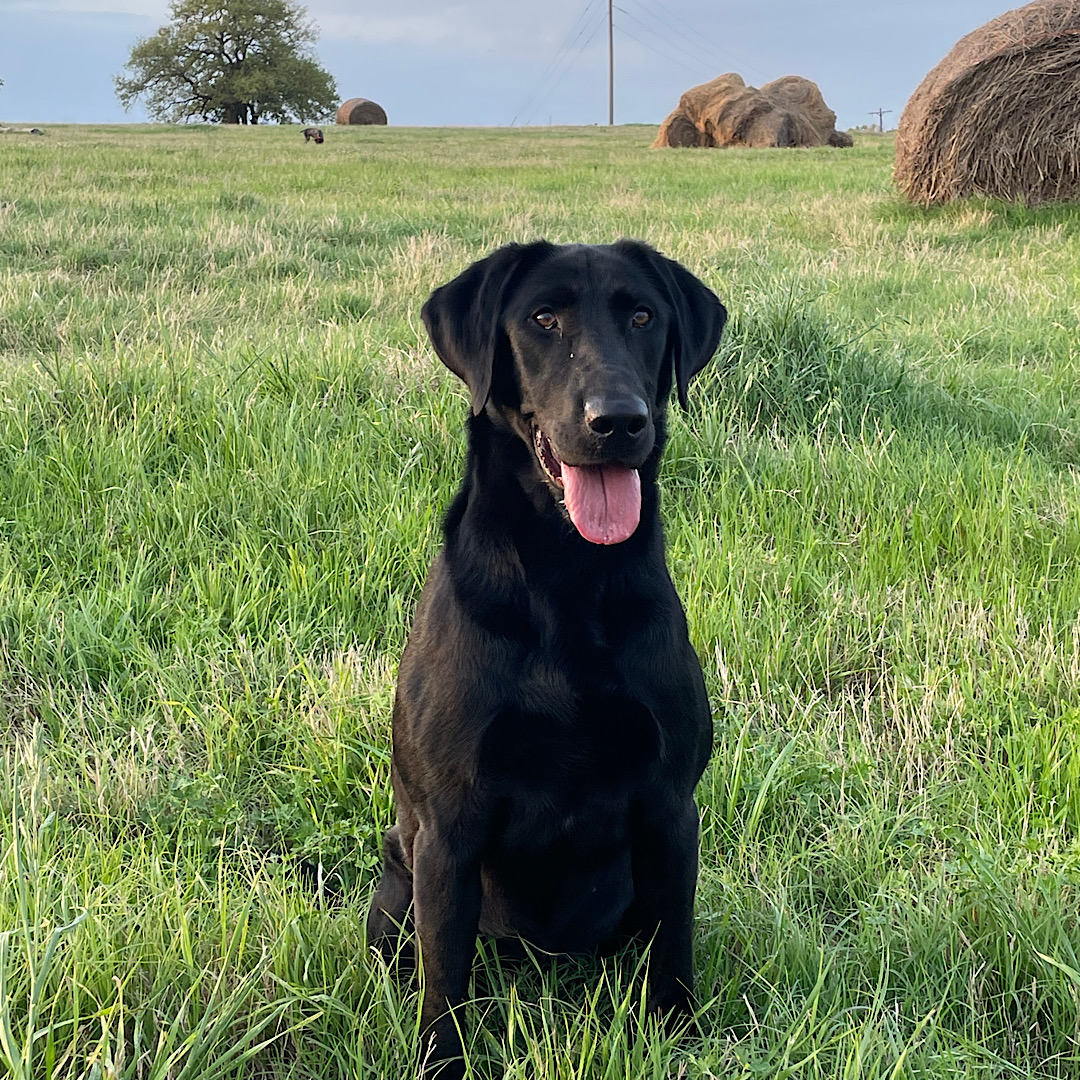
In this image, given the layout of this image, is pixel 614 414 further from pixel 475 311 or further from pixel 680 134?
pixel 680 134

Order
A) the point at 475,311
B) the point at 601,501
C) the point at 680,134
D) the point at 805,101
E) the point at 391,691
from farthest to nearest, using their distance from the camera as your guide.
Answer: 1. the point at 805,101
2. the point at 680,134
3. the point at 391,691
4. the point at 475,311
5. the point at 601,501

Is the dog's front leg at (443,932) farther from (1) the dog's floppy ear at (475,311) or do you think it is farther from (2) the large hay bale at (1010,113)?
(2) the large hay bale at (1010,113)

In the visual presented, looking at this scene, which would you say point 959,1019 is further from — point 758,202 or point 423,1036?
point 758,202

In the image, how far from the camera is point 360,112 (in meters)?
54.9

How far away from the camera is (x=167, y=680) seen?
2.82m

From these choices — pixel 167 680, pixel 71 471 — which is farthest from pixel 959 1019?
pixel 71 471

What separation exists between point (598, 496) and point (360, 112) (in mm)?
58640

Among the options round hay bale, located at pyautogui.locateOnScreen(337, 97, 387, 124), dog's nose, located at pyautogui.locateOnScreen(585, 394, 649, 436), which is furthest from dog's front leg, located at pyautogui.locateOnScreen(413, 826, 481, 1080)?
round hay bale, located at pyautogui.locateOnScreen(337, 97, 387, 124)

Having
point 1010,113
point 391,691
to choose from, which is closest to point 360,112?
point 1010,113

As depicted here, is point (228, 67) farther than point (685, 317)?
Yes

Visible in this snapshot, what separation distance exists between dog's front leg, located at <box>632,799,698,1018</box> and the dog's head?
551 mm

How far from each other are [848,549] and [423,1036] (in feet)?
7.66

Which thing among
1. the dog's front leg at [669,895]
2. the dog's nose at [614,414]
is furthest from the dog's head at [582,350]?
the dog's front leg at [669,895]

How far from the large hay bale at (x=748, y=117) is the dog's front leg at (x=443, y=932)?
1326 inches
